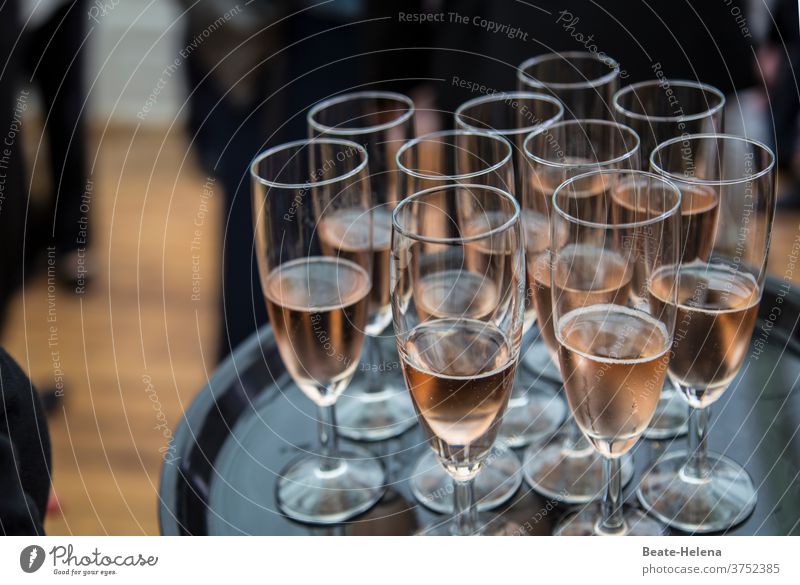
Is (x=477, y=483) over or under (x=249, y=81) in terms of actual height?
under

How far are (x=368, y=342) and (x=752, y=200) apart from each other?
0.30m

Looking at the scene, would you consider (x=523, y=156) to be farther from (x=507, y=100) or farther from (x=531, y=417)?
(x=531, y=417)

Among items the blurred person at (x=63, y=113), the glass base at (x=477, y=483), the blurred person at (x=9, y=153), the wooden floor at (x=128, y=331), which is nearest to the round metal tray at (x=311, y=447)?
the glass base at (x=477, y=483)

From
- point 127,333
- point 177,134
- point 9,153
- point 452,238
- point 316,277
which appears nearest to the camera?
point 452,238

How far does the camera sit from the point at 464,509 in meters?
0.52

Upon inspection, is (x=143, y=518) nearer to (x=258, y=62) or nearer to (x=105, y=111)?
(x=258, y=62)

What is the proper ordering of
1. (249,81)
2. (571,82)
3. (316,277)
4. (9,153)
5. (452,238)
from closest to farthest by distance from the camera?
(452,238) → (316,277) → (571,82) → (249,81) → (9,153)

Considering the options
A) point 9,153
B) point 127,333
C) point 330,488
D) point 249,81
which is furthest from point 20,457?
point 127,333

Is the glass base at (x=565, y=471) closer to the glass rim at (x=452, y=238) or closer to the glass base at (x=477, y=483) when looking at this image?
the glass base at (x=477, y=483)

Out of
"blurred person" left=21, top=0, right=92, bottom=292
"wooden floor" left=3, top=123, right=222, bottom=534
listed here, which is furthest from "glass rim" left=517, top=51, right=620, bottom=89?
"blurred person" left=21, top=0, right=92, bottom=292

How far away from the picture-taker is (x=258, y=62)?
1011 mm

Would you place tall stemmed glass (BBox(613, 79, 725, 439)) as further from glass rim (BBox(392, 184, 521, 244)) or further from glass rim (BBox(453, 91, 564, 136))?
glass rim (BBox(392, 184, 521, 244))

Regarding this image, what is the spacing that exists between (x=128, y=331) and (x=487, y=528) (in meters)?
0.92
